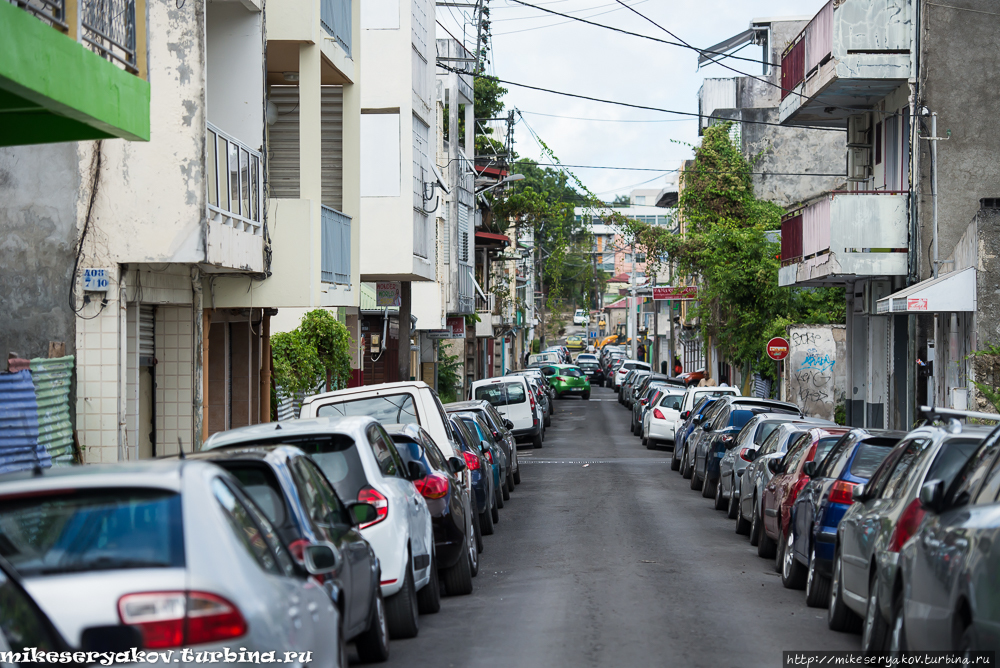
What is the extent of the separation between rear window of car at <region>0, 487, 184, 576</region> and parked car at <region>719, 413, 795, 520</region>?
13.1 meters

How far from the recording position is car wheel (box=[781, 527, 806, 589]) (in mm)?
11430

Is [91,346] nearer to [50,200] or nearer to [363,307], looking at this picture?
[50,200]

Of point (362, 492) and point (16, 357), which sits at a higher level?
point (16, 357)

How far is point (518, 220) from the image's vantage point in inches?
2138

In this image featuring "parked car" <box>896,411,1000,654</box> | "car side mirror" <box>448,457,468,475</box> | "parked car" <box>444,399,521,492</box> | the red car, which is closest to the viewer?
"parked car" <box>896,411,1000,654</box>

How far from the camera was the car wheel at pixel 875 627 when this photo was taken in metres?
7.80

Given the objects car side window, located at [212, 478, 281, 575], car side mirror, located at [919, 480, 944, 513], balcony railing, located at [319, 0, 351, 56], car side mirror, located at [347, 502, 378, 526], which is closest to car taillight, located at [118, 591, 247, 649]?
car side window, located at [212, 478, 281, 575]

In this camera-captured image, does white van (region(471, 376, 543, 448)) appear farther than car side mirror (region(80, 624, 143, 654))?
Yes

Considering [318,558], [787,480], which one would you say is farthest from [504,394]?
[318,558]

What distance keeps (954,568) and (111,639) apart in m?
3.81

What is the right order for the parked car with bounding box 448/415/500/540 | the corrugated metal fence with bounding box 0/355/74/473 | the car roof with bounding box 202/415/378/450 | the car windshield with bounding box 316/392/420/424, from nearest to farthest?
the car roof with bounding box 202/415/378/450 < the corrugated metal fence with bounding box 0/355/74/473 < the car windshield with bounding box 316/392/420/424 < the parked car with bounding box 448/415/500/540

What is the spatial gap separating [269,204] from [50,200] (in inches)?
149

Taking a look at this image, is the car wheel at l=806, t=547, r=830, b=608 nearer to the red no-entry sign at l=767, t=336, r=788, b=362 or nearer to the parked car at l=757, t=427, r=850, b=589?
the parked car at l=757, t=427, r=850, b=589

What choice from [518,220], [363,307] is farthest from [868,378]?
[518,220]
